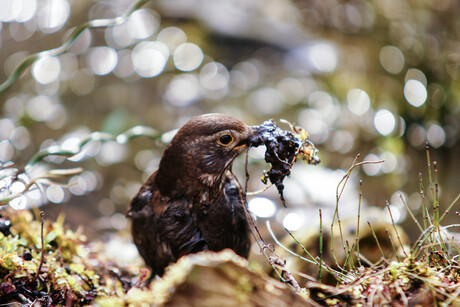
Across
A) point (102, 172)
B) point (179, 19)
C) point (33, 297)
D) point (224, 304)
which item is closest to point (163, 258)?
point (33, 297)

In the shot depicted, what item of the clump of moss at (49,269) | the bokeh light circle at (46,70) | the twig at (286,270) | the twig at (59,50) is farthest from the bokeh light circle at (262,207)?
the bokeh light circle at (46,70)

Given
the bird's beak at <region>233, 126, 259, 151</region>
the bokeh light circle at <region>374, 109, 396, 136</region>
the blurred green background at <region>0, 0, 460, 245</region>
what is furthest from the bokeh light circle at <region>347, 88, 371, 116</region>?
the bird's beak at <region>233, 126, 259, 151</region>

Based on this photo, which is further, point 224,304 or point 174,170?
point 174,170

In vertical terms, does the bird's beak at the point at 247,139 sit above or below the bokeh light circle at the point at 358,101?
above

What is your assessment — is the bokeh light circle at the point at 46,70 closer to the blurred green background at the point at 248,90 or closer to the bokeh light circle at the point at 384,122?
the blurred green background at the point at 248,90

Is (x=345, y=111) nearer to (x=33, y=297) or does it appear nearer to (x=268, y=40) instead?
(x=268, y=40)

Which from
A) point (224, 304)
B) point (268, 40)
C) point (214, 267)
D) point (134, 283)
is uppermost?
point (268, 40)

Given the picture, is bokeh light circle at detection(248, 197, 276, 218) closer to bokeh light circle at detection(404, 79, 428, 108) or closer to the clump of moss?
the clump of moss

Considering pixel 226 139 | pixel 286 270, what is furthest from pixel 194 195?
pixel 286 270

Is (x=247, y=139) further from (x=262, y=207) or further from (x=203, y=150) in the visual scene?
(x=262, y=207)
